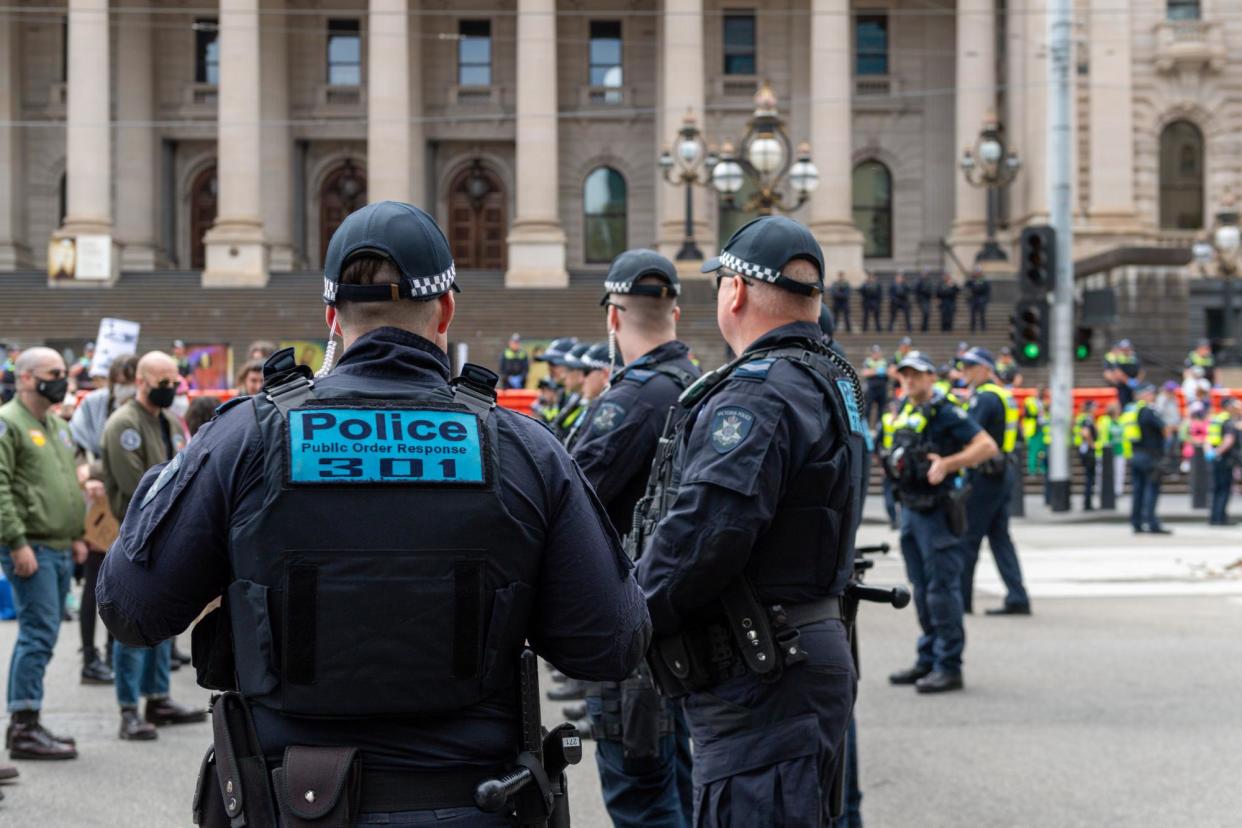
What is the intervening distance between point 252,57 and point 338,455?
4151 cm

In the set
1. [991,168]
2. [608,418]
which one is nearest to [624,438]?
[608,418]

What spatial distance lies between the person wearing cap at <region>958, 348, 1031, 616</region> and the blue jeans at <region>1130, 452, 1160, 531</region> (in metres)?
7.10

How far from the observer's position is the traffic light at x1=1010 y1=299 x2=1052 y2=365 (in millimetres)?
20969

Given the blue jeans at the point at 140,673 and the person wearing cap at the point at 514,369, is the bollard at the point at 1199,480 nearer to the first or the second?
the person wearing cap at the point at 514,369

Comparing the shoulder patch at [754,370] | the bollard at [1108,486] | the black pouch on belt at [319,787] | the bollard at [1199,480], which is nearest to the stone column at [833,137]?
the bollard at [1199,480]

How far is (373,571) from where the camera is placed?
9.28 ft

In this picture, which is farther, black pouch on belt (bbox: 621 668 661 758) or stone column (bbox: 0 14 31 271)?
stone column (bbox: 0 14 31 271)

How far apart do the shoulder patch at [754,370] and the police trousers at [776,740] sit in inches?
28.0

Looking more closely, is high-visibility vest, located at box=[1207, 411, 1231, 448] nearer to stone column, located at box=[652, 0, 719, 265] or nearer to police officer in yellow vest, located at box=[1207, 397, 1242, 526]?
police officer in yellow vest, located at box=[1207, 397, 1242, 526]

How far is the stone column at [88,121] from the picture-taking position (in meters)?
41.1

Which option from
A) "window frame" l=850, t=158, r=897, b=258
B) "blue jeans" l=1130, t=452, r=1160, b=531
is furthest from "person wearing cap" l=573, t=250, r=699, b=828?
"window frame" l=850, t=158, r=897, b=258

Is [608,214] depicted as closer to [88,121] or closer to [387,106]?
[387,106]

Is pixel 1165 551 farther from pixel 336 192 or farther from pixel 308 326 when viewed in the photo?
pixel 336 192

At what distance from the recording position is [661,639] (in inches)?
160
